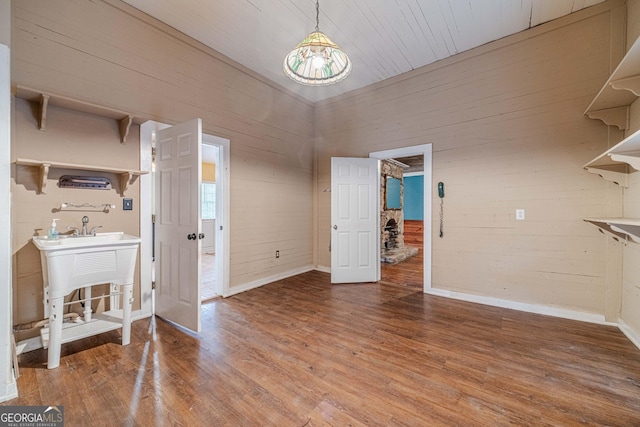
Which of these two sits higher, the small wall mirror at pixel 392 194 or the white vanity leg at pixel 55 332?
the small wall mirror at pixel 392 194

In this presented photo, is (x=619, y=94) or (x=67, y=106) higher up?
(x=619, y=94)

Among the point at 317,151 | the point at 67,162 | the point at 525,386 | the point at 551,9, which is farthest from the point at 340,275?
the point at 551,9

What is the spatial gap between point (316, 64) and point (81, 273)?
2571 millimetres

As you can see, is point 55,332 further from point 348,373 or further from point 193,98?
point 193,98

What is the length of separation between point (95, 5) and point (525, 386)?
4856 millimetres

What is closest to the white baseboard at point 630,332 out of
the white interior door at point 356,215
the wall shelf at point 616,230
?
the wall shelf at point 616,230

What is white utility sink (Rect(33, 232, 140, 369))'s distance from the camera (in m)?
1.95

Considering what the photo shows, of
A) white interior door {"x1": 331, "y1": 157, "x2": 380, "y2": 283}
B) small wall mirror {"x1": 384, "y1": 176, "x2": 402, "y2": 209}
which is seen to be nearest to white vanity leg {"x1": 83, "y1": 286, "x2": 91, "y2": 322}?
white interior door {"x1": 331, "y1": 157, "x2": 380, "y2": 283}

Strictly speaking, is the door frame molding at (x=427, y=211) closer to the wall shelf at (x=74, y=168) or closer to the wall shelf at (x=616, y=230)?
the wall shelf at (x=616, y=230)

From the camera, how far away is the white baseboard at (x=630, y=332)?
93.7 inches

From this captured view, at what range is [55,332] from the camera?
1.98m

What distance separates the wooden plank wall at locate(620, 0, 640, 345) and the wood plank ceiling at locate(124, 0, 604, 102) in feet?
1.53

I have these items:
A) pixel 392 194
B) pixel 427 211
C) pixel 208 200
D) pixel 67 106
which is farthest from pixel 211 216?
pixel 427 211

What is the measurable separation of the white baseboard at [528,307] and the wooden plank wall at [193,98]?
98.8 inches
